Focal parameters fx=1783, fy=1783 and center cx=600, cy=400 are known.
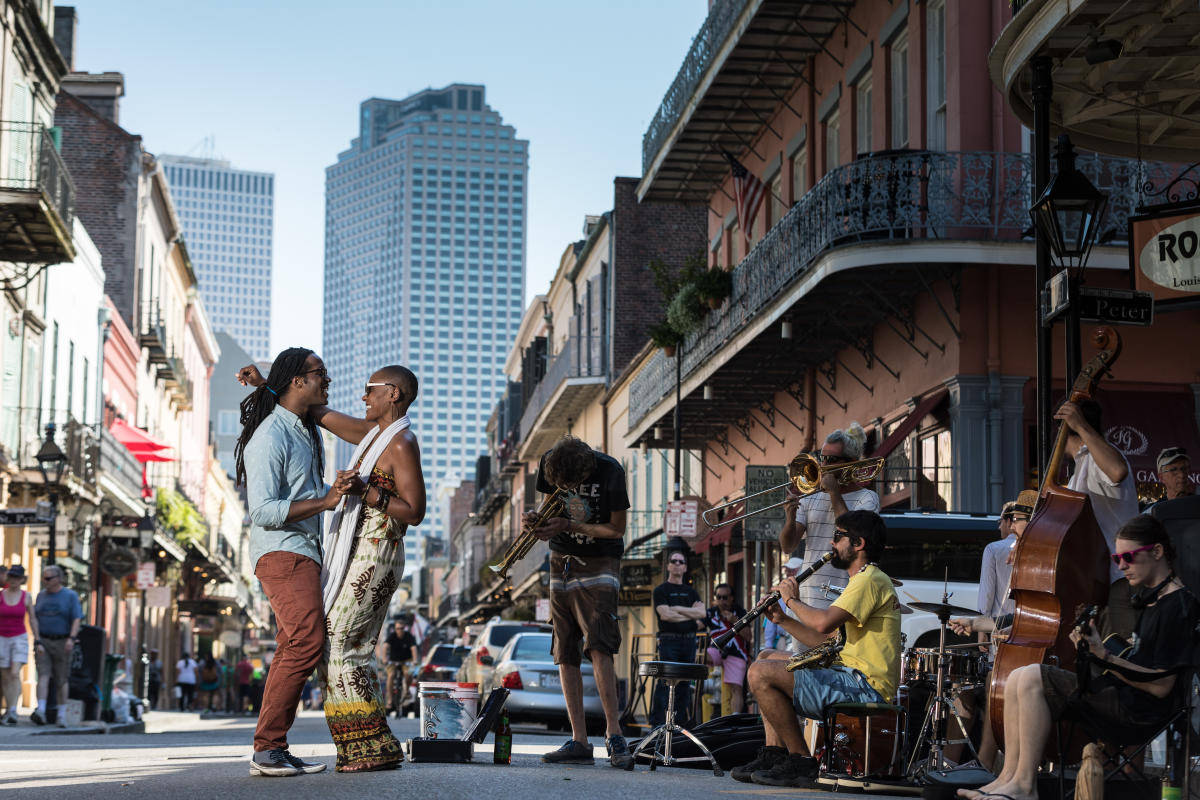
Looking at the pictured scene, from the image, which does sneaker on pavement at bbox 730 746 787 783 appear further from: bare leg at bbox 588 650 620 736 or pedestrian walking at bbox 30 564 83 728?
pedestrian walking at bbox 30 564 83 728

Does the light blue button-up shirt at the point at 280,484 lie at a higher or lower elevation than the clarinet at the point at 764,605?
higher

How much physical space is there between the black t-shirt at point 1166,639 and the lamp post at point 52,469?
18.3 metres

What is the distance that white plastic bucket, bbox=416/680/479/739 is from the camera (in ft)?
30.6

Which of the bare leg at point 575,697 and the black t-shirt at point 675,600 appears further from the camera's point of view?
the black t-shirt at point 675,600

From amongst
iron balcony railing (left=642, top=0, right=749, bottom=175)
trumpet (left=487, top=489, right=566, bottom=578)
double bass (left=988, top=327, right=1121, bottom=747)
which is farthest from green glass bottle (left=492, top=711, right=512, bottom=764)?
iron balcony railing (left=642, top=0, right=749, bottom=175)

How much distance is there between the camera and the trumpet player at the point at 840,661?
8.26m

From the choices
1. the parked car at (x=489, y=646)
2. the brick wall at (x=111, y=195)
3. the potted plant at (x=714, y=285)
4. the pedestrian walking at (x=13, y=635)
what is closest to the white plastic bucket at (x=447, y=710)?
the pedestrian walking at (x=13, y=635)

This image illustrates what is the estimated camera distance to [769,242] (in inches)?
805

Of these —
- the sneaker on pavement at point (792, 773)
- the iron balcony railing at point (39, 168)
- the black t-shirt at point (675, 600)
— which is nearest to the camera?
the sneaker on pavement at point (792, 773)

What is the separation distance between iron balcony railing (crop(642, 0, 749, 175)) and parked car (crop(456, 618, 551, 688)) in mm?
7614

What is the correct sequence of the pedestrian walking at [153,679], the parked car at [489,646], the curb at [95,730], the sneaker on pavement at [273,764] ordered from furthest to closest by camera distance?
the pedestrian walking at [153,679] → the parked car at [489,646] → the curb at [95,730] → the sneaker on pavement at [273,764]

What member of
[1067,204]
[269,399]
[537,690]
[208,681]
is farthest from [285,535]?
[208,681]

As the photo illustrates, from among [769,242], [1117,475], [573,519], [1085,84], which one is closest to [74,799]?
[573,519]

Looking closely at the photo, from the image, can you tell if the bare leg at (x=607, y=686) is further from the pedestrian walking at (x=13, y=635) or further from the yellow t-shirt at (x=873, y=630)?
the pedestrian walking at (x=13, y=635)
